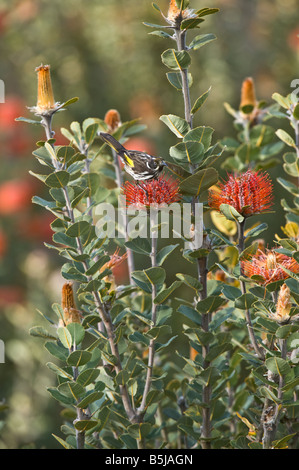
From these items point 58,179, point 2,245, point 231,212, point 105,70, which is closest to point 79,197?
point 58,179

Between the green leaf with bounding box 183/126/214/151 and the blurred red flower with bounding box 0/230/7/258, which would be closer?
the green leaf with bounding box 183/126/214/151

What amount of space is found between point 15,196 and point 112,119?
3.80 feet

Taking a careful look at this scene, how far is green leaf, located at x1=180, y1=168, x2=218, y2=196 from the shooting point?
1.60 ft

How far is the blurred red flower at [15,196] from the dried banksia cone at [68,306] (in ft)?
4.25

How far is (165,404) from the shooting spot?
2.31ft

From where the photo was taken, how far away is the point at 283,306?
0.49 meters

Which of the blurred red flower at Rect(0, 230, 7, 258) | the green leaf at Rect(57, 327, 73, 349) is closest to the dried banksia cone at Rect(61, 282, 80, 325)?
the green leaf at Rect(57, 327, 73, 349)

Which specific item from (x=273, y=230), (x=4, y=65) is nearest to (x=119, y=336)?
(x=273, y=230)

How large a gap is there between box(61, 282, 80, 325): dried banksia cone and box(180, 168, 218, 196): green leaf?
0.13 m

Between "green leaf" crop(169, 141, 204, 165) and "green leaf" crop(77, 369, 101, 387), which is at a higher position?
"green leaf" crop(169, 141, 204, 165)

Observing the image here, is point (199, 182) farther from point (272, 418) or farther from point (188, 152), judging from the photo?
point (272, 418)

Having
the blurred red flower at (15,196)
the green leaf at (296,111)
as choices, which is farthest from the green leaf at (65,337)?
the blurred red flower at (15,196)

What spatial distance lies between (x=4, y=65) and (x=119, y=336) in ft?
6.26

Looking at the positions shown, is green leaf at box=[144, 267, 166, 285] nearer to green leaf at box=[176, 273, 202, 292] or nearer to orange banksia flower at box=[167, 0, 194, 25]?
green leaf at box=[176, 273, 202, 292]
